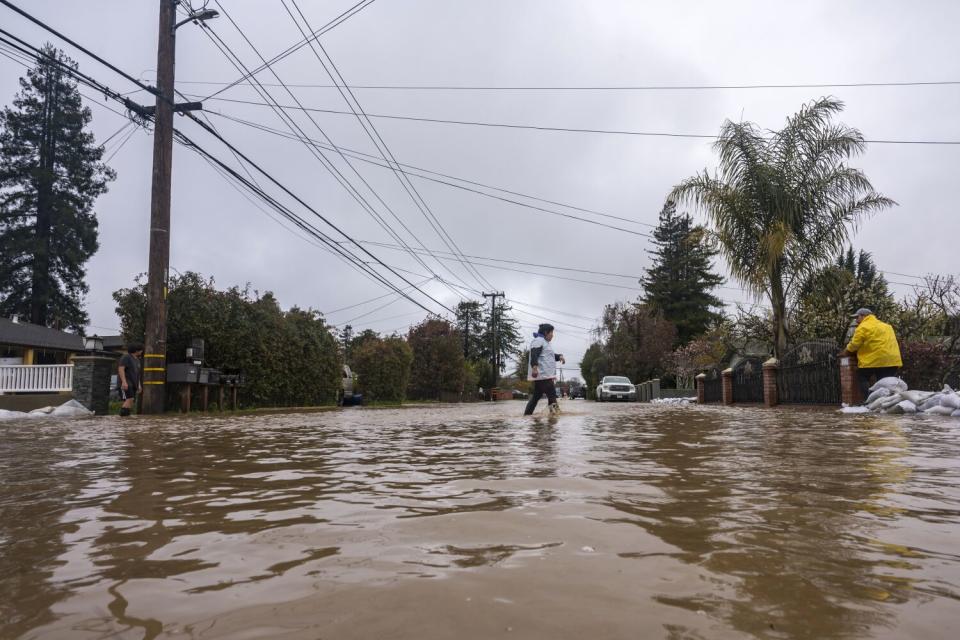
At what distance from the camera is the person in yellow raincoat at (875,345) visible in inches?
387

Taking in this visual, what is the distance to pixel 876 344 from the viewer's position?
996 centimetres

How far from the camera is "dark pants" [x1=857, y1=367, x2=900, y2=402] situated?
1019 cm

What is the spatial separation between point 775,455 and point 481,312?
7409 centimetres

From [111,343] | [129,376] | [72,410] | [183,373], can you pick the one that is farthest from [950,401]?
[111,343]

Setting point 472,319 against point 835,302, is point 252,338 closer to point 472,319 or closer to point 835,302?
point 835,302

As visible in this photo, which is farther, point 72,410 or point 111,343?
point 111,343

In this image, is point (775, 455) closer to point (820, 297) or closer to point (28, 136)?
point (820, 297)

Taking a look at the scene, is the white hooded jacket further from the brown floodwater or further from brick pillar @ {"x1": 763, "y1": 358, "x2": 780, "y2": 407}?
brick pillar @ {"x1": 763, "y1": 358, "x2": 780, "y2": 407}

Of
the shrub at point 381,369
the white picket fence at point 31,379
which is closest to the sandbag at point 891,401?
the white picket fence at point 31,379

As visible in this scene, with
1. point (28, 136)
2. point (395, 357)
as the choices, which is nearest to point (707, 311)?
point (395, 357)

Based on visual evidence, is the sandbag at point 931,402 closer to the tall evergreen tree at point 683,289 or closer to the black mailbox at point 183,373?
the black mailbox at point 183,373

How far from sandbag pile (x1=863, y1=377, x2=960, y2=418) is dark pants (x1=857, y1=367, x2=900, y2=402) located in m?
0.30

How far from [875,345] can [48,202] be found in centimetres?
3960

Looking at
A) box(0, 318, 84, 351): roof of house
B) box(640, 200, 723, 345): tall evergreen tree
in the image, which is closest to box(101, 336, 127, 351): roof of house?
box(0, 318, 84, 351): roof of house
